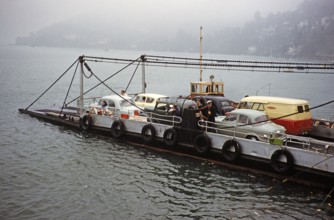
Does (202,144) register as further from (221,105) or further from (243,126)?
(221,105)

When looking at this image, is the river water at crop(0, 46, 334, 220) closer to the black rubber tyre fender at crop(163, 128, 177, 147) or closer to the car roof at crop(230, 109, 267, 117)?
the black rubber tyre fender at crop(163, 128, 177, 147)

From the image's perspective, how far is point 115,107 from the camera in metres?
25.3

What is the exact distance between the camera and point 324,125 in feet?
70.9

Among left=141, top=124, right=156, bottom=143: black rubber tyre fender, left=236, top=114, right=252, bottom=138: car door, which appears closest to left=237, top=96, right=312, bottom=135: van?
left=236, top=114, right=252, bottom=138: car door

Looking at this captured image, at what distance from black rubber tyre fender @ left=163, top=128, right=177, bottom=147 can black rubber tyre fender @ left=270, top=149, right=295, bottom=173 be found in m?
5.90

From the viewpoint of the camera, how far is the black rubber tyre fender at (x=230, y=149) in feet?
60.3

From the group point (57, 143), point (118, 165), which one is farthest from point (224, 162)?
point (57, 143)

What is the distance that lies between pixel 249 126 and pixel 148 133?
21.1 feet

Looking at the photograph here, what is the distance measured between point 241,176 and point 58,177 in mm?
9698

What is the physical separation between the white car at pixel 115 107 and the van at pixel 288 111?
330 inches

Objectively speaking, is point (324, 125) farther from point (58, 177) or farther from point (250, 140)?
point (58, 177)

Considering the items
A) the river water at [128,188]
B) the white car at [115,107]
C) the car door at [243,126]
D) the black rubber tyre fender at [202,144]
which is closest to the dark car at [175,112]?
the black rubber tyre fender at [202,144]

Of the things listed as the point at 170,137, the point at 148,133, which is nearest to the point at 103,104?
the point at 148,133

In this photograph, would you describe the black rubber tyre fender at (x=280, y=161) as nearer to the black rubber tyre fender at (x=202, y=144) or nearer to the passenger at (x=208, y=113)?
the black rubber tyre fender at (x=202, y=144)
